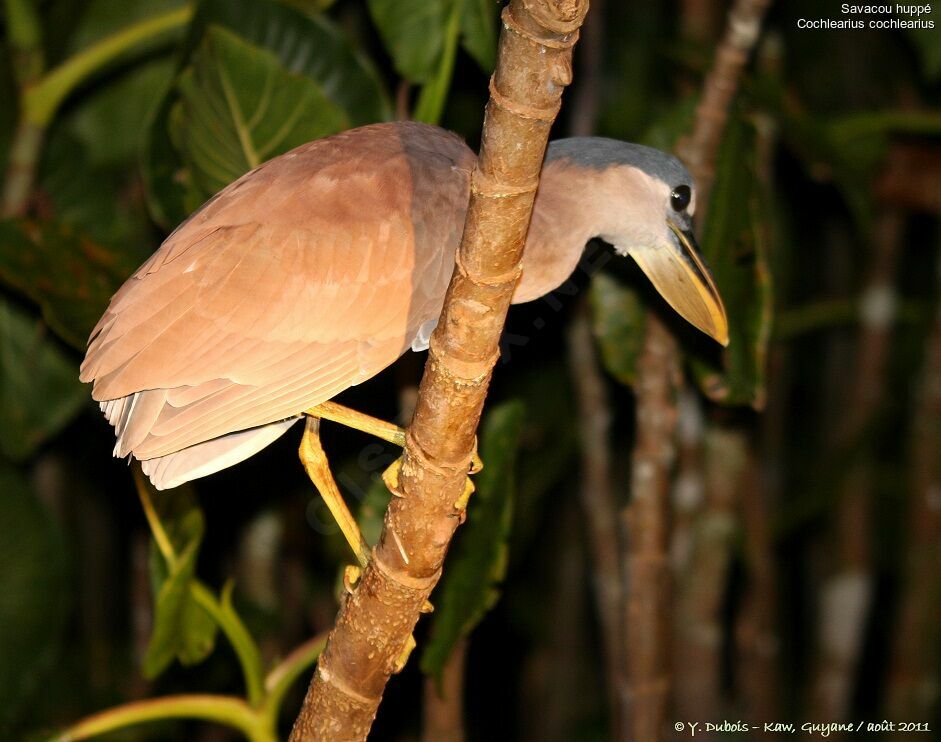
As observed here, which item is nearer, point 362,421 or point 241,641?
point 362,421

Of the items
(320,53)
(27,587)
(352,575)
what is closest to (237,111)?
(320,53)

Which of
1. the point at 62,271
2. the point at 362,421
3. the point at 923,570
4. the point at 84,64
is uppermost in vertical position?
the point at 84,64

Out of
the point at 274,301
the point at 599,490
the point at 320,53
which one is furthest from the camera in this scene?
the point at 599,490

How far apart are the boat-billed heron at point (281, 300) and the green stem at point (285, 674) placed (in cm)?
27

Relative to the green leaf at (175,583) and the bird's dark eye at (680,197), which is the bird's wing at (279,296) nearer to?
the green leaf at (175,583)

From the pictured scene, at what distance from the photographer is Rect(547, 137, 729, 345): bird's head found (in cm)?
176

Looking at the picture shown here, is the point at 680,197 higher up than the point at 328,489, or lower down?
higher up

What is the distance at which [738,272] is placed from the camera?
2.02 m

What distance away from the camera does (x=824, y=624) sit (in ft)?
10.0

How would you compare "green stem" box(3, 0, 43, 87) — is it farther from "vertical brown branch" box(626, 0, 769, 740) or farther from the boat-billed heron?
"vertical brown branch" box(626, 0, 769, 740)

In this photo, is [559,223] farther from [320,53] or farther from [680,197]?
[320,53]

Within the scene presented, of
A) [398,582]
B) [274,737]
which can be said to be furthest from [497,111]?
[274,737]

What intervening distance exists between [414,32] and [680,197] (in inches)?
23.0

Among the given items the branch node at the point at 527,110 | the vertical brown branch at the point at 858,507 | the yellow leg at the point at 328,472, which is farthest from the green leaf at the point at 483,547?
the vertical brown branch at the point at 858,507
